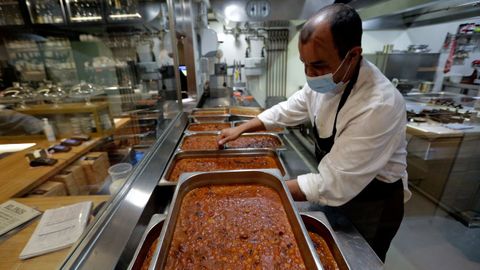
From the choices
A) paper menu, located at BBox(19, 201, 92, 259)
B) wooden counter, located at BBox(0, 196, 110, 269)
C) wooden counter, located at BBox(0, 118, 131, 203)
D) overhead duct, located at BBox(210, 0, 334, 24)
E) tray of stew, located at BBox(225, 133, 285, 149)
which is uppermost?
overhead duct, located at BBox(210, 0, 334, 24)

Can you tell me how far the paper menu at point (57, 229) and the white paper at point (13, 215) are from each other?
0.31 feet

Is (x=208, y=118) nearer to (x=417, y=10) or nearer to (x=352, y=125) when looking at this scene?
(x=352, y=125)

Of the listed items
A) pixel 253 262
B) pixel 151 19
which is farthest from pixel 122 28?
pixel 253 262

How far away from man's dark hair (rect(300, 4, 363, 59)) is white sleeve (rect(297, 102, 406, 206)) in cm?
31

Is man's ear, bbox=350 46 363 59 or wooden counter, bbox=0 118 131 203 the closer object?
man's ear, bbox=350 46 363 59

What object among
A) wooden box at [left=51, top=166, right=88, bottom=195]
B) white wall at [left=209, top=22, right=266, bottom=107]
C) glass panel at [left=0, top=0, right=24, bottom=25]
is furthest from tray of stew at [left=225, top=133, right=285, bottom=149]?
white wall at [left=209, top=22, right=266, bottom=107]

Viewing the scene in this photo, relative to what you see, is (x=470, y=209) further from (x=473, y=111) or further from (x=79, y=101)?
(x=79, y=101)

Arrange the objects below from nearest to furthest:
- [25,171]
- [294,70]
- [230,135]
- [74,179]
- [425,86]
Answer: [230,135] < [25,171] < [74,179] < [425,86] < [294,70]

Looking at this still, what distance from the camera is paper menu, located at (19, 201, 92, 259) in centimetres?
87

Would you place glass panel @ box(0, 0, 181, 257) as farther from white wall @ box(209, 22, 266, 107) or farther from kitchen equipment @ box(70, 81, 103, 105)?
white wall @ box(209, 22, 266, 107)

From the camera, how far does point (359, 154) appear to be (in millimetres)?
930

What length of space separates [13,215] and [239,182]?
1.23 meters

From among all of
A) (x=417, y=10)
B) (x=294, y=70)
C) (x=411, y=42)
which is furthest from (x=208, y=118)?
(x=411, y=42)

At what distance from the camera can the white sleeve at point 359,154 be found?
92 cm
